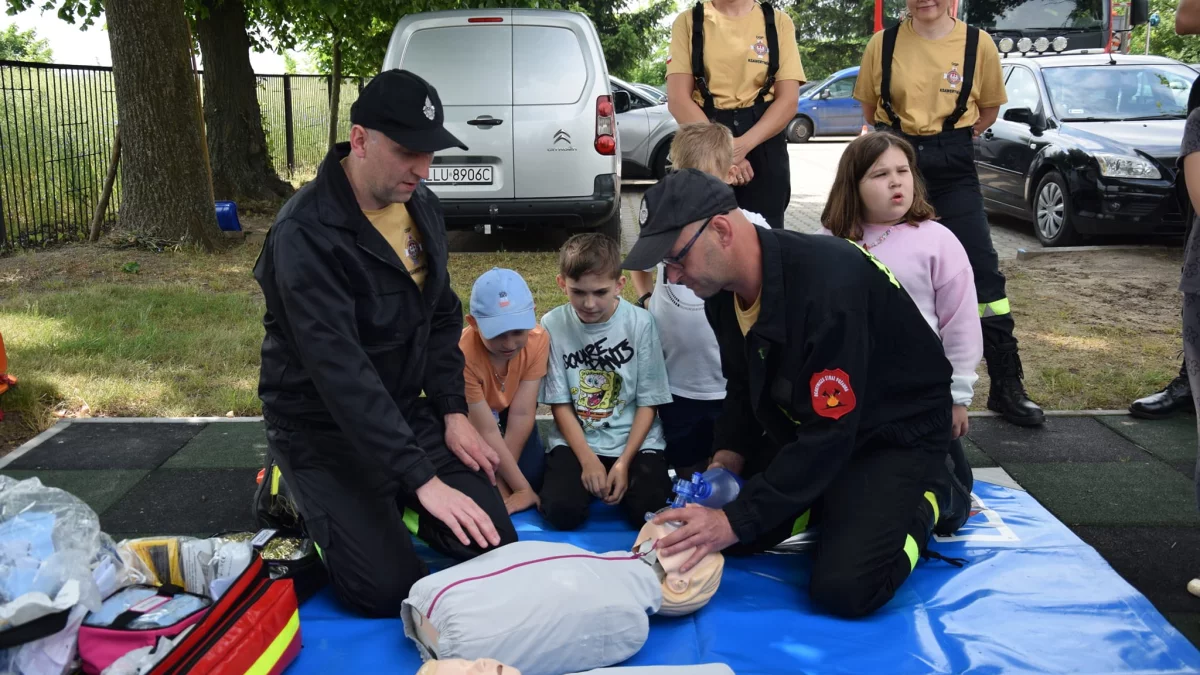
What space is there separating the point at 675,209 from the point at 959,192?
2.38 metres

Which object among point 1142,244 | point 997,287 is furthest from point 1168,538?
point 1142,244

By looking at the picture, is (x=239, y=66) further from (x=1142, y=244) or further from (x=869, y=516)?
(x=869, y=516)

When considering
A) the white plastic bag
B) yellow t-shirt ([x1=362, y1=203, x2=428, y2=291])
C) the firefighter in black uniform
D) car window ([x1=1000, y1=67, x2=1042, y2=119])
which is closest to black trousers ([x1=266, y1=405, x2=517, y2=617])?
the firefighter in black uniform

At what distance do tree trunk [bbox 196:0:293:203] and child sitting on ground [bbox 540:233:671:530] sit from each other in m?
9.45

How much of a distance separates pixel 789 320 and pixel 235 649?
5.39 feet

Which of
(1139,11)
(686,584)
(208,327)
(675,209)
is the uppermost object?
(1139,11)

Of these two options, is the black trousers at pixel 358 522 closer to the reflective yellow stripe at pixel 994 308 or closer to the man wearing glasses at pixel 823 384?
the man wearing glasses at pixel 823 384

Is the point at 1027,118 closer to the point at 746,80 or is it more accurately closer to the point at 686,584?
the point at 746,80

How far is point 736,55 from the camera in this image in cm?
466

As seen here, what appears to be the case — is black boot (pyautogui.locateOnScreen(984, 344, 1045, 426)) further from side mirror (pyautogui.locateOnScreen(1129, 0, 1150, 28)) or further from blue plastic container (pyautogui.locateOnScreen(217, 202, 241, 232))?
blue plastic container (pyautogui.locateOnScreen(217, 202, 241, 232))

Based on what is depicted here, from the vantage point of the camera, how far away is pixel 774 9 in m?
4.71

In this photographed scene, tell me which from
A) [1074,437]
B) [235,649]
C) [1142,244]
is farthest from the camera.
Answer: [1142,244]

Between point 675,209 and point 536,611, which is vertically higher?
point 675,209

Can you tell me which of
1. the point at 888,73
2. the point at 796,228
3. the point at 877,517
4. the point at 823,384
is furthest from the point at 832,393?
the point at 796,228
